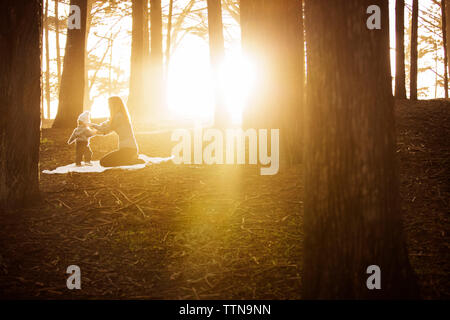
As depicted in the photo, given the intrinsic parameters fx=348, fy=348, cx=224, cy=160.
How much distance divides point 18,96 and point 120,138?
9.03ft

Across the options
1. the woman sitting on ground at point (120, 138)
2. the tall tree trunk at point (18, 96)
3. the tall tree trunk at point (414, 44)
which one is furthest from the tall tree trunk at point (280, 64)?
the tall tree trunk at point (414, 44)

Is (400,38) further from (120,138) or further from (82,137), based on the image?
(82,137)

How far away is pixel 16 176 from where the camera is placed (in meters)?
4.96

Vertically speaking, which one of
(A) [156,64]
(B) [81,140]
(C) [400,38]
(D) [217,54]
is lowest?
(B) [81,140]

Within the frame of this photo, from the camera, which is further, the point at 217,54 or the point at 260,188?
the point at 217,54

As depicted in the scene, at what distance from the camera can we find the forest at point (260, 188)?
101 inches

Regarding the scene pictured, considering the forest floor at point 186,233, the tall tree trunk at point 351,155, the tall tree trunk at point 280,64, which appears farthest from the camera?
the tall tree trunk at point 280,64

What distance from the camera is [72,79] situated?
417 inches

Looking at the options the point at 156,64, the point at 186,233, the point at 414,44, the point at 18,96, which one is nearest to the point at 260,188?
the point at 186,233

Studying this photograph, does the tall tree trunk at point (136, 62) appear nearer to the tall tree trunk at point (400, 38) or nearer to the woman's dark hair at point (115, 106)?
the woman's dark hair at point (115, 106)

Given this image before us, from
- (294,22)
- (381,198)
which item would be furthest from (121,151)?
(381,198)

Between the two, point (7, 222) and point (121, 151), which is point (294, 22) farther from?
point (7, 222)

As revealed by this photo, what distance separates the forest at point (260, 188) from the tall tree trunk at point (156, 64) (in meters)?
6.81

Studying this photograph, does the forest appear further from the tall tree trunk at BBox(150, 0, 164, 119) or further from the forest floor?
the tall tree trunk at BBox(150, 0, 164, 119)
